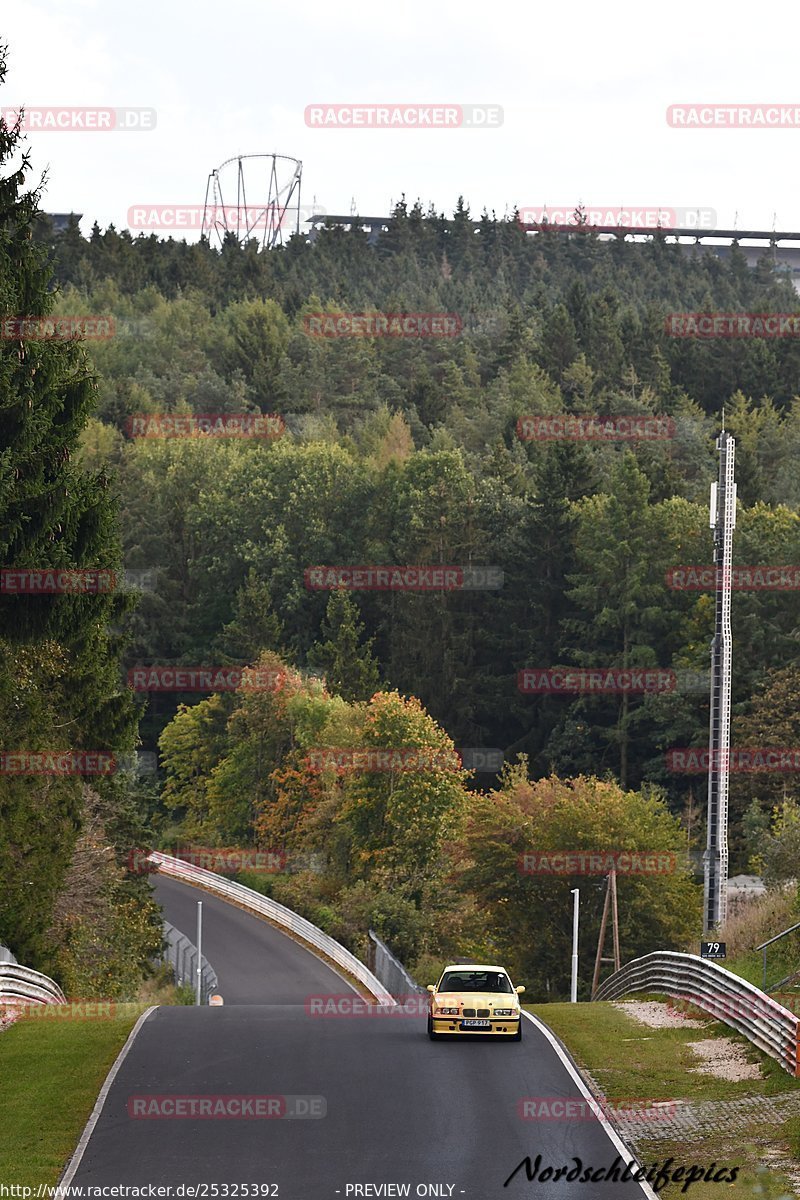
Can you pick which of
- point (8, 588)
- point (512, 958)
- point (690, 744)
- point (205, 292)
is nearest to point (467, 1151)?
point (8, 588)

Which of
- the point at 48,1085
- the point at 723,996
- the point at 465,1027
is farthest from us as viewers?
the point at 723,996

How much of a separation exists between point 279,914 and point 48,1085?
176 feet

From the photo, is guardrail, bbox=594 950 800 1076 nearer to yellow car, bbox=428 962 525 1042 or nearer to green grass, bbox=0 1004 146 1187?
yellow car, bbox=428 962 525 1042

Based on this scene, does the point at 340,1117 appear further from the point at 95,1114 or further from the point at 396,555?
the point at 396,555

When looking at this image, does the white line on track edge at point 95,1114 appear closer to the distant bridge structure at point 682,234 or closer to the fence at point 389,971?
the fence at point 389,971

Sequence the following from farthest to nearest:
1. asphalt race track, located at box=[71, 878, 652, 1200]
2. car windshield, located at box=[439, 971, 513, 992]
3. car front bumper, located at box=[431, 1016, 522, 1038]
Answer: car windshield, located at box=[439, 971, 513, 992] < car front bumper, located at box=[431, 1016, 522, 1038] < asphalt race track, located at box=[71, 878, 652, 1200]

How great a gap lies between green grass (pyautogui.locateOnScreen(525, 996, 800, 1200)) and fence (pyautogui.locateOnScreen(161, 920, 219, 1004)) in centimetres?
2833

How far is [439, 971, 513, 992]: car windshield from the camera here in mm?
27812

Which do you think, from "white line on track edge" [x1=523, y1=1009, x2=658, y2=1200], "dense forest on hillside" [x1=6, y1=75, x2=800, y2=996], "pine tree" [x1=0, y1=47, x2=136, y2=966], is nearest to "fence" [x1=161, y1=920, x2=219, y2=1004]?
"dense forest on hillside" [x1=6, y1=75, x2=800, y2=996]

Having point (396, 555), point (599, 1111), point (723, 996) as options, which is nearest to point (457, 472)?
point (396, 555)

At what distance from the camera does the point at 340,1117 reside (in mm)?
21016

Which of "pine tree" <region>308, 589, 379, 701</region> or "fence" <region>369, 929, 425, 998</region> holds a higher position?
"pine tree" <region>308, 589, 379, 701</region>

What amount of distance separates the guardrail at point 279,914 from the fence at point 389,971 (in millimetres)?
381

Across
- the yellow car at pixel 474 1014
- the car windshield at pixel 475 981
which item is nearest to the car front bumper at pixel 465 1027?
the yellow car at pixel 474 1014
